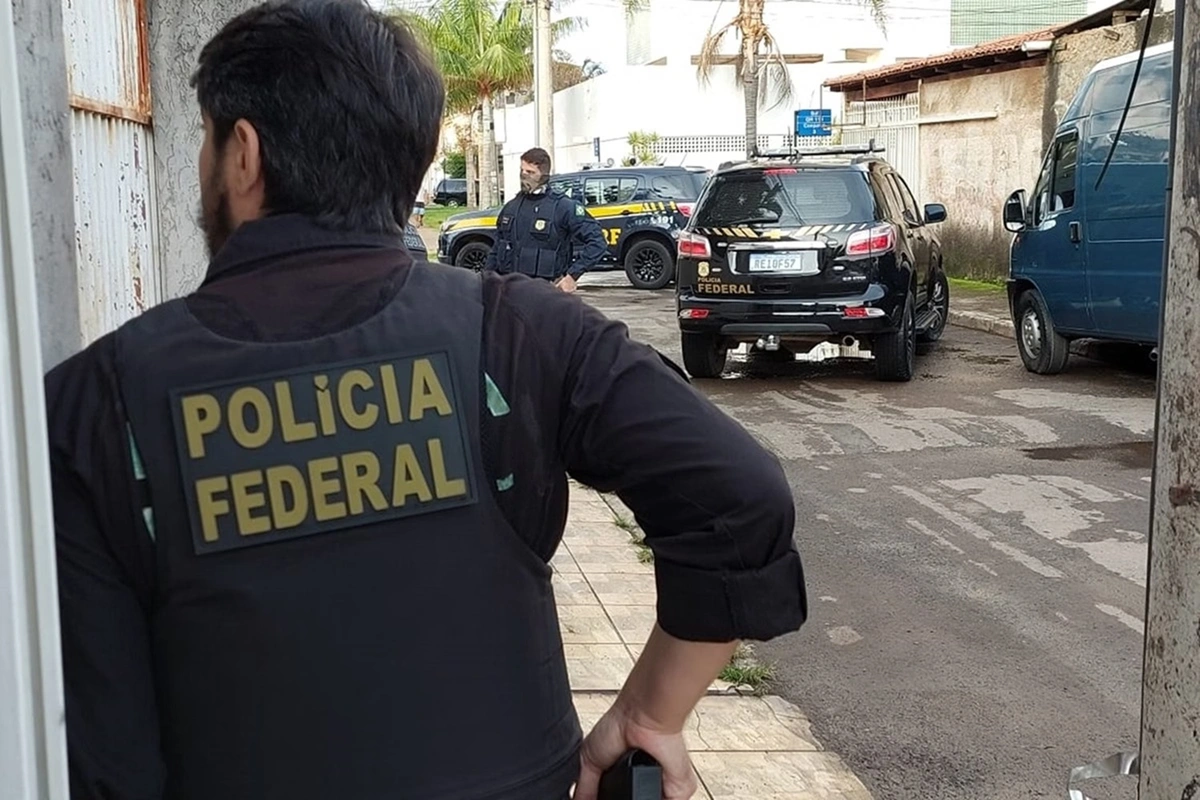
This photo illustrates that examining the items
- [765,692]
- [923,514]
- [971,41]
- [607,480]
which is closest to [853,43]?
[971,41]

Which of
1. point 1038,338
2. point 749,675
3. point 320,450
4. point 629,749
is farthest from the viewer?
point 1038,338

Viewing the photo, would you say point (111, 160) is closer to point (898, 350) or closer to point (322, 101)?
point (322, 101)

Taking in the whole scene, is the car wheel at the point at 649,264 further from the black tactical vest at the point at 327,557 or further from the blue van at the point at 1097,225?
the black tactical vest at the point at 327,557

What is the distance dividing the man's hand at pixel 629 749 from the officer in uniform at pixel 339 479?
11cm

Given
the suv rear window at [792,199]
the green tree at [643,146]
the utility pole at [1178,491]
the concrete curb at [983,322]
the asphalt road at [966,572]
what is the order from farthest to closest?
the green tree at [643,146]
the concrete curb at [983,322]
the suv rear window at [792,199]
the asphalt road at [966,572]
the utility pole at [1178,491]

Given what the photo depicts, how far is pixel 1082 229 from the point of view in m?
9.95

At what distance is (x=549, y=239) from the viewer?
962 cm

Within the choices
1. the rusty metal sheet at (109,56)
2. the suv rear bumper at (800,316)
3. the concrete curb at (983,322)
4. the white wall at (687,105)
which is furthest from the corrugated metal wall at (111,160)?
the white wall at (687,105)

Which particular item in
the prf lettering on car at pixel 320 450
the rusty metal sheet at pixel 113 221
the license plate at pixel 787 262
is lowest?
the license plate at pixel 787 262

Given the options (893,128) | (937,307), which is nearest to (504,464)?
(937,307)

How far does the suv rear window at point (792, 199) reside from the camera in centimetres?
1023

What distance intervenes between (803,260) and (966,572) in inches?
178

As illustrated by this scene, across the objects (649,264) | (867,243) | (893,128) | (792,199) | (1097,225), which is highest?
(893,128)

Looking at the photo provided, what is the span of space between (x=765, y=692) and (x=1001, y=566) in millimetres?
1826
